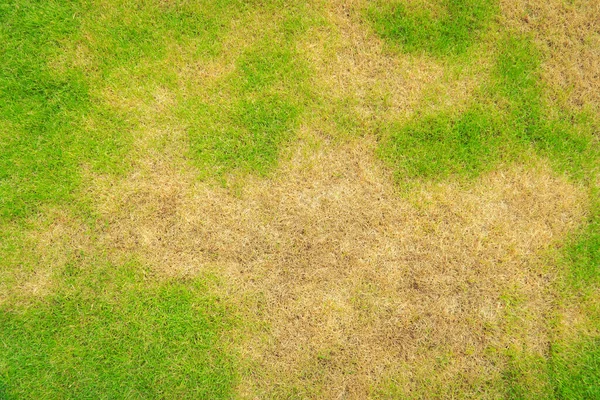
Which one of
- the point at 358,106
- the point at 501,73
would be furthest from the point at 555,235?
the point at 358,106

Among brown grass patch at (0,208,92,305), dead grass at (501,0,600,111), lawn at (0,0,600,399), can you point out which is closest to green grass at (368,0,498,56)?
lawn at (0,0,600,399)

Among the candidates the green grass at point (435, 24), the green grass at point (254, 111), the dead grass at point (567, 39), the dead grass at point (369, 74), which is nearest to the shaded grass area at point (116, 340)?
the green grass at point (254, 111)

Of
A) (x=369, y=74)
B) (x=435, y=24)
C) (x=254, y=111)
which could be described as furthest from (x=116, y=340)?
(x=435, y=24)

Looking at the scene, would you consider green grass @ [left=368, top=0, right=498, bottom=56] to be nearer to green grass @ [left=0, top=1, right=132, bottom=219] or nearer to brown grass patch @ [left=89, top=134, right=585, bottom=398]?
brown grass patch @ [left=89, top=134, right=585, bottom=398]

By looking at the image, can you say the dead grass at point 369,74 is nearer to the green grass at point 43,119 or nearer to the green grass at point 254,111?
the green grass at point 254,111

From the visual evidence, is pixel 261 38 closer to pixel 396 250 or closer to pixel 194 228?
pixel 194 228
